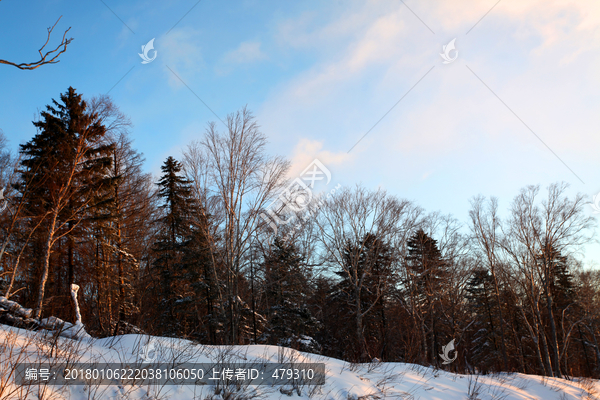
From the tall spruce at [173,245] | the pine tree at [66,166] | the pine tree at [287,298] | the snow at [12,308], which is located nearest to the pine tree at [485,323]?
the pine tree at [287,298]

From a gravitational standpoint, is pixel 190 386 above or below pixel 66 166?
below

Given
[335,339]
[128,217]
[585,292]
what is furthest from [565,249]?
[128,217]

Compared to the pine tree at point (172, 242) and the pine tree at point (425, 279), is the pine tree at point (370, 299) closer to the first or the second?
the pine tree at point (425, 279)

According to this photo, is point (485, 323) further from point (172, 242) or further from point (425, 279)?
point (172, 242)

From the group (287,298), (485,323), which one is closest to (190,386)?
(287,298)

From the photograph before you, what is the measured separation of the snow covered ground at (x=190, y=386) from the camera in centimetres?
340

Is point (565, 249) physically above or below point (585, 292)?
above

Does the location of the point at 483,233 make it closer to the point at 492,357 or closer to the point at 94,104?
the point at 492,357

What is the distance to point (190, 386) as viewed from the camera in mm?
4090

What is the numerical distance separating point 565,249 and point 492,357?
13.3 m

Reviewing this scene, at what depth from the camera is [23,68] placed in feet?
11.0

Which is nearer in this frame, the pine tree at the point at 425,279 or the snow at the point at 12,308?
the snow at the point at 12,308

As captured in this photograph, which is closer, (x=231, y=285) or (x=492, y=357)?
(x=231, y=285)

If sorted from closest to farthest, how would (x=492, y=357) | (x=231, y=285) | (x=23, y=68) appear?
(x=23, y=68) < (x=231, y=285) < (x=492, y=357)
